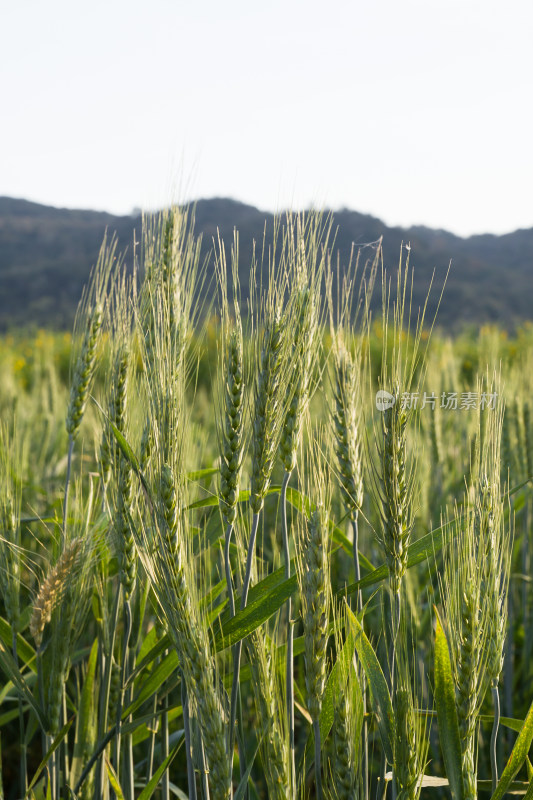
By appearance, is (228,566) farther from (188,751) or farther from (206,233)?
(206,233)

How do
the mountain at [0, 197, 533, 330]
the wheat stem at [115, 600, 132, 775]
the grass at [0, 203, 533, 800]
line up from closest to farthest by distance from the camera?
1. the grass at [0, 203, 533, 800]
2. the wheat stem at [115, 600, 132, 775]
3. the mountain at [0, 197, 533, 330]

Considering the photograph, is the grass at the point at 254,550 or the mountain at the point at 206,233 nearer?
the grass at the point at 254,550

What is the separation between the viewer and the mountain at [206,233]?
93.7 feet

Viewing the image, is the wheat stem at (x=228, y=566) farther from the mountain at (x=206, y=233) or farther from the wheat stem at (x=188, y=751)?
the mountain at (x=206, y=233)

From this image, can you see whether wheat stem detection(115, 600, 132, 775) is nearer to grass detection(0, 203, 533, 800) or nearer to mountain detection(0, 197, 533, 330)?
grass detection(0, 203, 533, 800)

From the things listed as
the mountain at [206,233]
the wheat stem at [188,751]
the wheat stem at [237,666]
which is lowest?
the wheat stem at [188,751]

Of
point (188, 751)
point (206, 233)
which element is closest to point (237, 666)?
point (188, 751)

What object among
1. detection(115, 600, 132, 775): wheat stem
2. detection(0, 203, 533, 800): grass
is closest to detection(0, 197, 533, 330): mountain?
detection(0, 203, 533, 800): grass

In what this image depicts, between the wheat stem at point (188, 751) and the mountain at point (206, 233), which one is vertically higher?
the mountain at point (206, 233)

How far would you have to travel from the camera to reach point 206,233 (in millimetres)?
22328

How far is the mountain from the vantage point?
28.5 m

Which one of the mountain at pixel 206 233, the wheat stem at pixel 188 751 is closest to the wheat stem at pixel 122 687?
the wheat stem at pixel 188 751

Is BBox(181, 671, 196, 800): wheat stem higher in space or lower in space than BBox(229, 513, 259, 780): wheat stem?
lower

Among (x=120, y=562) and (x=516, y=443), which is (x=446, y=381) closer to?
(x=516, y=443)
